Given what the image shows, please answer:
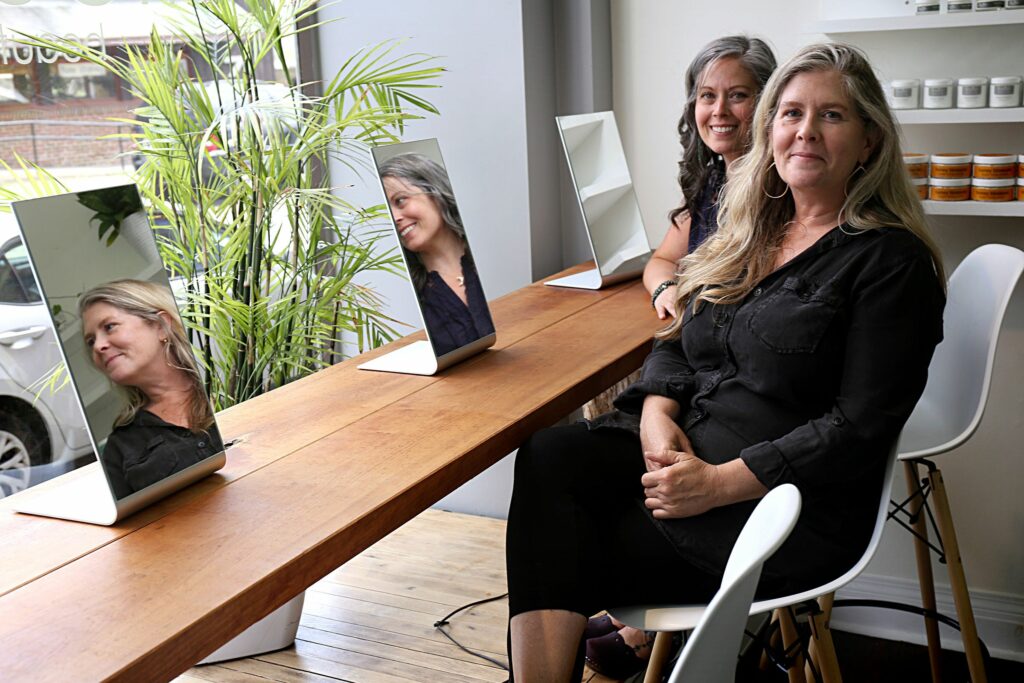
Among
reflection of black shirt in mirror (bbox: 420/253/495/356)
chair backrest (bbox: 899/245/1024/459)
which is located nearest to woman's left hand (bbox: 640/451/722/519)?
reflection of black shirt in mirror (bbox: 420/253/495/356)

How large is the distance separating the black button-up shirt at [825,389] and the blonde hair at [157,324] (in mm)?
756

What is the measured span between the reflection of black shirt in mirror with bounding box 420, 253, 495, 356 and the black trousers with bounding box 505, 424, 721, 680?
0.31 metres

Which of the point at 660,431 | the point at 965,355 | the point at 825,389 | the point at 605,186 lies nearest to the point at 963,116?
the point at 965,355

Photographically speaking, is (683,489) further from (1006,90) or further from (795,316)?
(1006,90)

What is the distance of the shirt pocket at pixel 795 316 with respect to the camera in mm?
1772

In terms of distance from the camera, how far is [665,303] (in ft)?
7.74

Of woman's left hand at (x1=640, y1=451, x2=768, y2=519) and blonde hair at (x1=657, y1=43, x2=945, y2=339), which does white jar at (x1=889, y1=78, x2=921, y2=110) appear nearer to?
blonde hair at (x1=657, y1=43, x2=945, y2=339)

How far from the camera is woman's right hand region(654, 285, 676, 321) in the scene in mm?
2346

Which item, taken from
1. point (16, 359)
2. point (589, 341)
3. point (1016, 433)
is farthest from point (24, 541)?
point (1016, 433)

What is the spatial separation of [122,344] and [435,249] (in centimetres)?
75

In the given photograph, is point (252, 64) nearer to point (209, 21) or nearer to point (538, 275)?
point (209, 21)

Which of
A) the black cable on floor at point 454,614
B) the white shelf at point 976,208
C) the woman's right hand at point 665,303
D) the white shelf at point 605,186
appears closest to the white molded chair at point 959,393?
the white shelf at point 976,208

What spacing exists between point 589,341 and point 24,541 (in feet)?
3.84

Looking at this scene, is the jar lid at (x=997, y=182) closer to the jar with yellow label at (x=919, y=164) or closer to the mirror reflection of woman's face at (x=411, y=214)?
the jar with yellow label at (x=919, y=164)
